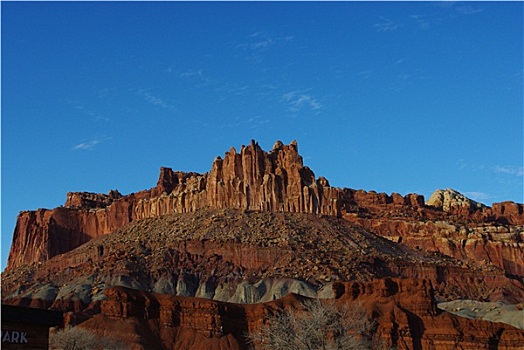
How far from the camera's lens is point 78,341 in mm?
97812

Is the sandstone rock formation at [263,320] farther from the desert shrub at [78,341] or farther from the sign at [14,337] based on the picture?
the sign at [14,337]

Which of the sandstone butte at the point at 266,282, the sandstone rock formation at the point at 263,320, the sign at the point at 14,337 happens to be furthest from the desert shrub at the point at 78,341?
the sign at the point at 14,337

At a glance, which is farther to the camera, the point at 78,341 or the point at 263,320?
the point at 263,320

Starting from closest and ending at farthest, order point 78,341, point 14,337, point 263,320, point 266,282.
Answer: point 14,337 → point 78,341 → point 263,320 → point 266,282

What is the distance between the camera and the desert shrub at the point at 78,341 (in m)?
94.7

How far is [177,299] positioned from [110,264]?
42545mm

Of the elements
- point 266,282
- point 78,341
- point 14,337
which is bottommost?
point 14,337

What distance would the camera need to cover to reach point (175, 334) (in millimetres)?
125375

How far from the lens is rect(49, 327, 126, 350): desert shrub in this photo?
311ft

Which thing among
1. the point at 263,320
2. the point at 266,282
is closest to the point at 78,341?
the point at 263,320

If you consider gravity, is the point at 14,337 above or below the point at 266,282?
below

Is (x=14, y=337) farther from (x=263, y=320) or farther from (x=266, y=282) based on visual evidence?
(x=266, y=282)

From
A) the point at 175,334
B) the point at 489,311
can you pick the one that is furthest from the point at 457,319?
the point at 175,334

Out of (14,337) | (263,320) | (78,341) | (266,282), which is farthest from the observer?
(266,282)
